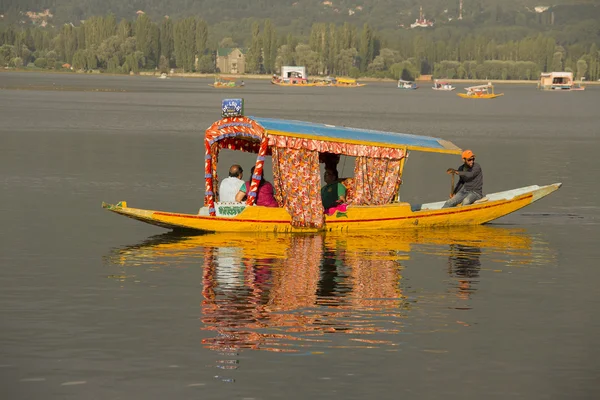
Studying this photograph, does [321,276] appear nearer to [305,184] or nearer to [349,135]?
[305,184]

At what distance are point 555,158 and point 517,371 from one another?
50.7 m

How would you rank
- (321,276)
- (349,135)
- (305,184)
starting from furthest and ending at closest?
(349,135)
(305,184)
(321,276)

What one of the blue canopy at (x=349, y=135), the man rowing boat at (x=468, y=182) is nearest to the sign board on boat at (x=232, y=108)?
the blue canopy at (x=349, y=135)

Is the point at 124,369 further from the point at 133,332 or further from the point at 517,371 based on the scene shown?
the point at 517,371

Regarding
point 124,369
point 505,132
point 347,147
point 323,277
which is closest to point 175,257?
point 323,277

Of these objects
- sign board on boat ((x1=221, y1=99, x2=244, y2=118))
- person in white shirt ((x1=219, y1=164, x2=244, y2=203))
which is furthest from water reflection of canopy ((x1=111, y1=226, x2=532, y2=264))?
sign board on boat ((x1=221, y1=99, x2=244, y2=118))

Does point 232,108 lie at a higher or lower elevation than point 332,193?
higher

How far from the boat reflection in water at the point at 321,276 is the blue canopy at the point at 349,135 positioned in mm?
2402

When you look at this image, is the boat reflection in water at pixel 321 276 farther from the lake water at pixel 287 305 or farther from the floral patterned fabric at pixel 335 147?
the floral patterned fabric at pixel 335 147

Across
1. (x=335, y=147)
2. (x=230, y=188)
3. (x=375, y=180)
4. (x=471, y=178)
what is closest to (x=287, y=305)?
(x=230, y=188)

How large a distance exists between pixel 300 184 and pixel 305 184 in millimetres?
131

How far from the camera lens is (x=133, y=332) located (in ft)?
72.9

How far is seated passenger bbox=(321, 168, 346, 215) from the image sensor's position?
35.1m

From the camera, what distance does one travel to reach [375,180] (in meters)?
35.4
